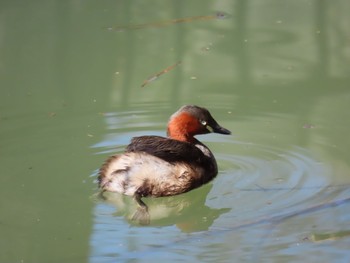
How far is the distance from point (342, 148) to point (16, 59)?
3266 mm

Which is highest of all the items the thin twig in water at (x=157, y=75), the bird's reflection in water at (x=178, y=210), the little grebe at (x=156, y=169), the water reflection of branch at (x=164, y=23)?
the water reflection of branch at (x=164, y=23)

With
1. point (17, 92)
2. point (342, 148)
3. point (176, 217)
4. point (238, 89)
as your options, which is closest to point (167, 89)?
point (238, 89)

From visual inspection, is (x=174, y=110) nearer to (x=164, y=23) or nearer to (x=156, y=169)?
(x=156, y=169)

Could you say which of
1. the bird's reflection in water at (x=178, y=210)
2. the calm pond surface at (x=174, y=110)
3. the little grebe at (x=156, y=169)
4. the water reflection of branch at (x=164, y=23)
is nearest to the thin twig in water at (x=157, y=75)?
the calm pond surface at (x=174, y=110)

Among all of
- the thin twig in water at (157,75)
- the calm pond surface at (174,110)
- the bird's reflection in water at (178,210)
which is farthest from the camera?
the thin twig in water at (157,75)

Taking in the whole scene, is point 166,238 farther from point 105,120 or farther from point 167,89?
point 167,89

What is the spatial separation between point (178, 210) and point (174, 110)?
1.60 meters

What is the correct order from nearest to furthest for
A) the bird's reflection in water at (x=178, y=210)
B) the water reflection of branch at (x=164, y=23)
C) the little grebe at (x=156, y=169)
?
1. the bird's reflection in water at (x=178, y=210)
2. the little grebe at (x=156, y=169)
3. the water reflection of branch at (x=164, y=23)

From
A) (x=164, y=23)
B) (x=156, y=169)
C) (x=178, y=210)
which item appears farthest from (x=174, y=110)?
→ (x=164, y=23)

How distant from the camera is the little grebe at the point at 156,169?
5457mm

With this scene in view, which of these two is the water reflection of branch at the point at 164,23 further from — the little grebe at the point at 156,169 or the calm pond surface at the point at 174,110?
the little grebe at the point at 156,169

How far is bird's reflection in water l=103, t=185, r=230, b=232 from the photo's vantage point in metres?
5.14

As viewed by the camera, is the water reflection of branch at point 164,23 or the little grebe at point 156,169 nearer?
the little grebe at point 156,169

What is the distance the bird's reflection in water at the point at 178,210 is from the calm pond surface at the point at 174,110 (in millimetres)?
14
